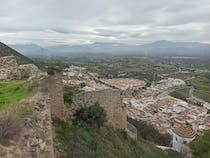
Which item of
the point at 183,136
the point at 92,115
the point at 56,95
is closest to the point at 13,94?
the point at 56,95

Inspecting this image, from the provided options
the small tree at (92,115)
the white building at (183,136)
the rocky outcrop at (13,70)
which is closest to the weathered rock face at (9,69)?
the rocky outcrop at (13,70)

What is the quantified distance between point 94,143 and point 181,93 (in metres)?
72.5

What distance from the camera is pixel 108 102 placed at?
13188 mm

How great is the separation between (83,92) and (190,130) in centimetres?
2413

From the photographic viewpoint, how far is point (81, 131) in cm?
1091

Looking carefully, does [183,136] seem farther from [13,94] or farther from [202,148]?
[13,94]

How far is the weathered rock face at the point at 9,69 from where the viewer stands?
35.3ft

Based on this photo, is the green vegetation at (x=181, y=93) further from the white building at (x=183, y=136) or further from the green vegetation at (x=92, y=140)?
the green vegetation at (x=92, y=140)

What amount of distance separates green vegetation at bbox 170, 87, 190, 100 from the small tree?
64837mm

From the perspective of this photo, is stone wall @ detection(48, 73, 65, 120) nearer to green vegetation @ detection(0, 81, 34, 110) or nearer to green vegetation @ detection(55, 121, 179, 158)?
green vegetation @ detection(55, 121, 179, 158)

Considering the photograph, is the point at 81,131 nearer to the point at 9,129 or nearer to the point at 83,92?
the point at 83,92

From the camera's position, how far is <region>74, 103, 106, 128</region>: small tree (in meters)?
11.6

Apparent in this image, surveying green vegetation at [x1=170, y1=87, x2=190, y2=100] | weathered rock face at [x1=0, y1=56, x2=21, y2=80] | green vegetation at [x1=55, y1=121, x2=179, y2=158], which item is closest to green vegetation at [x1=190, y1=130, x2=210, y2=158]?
green vegetation at [x1=55, y1=121, x2=179, y2=158]

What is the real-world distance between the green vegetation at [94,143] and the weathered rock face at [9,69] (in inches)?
84.6
